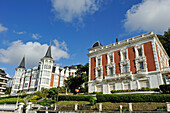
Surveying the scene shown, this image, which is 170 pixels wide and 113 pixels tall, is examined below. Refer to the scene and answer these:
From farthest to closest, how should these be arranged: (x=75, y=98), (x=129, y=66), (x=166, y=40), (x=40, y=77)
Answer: (x=40, y=77), (x=166, y=40), (x=129, y=66), (x=75, y=98)

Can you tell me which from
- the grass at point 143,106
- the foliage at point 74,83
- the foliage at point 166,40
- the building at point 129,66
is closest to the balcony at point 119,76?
the building at point 129,66

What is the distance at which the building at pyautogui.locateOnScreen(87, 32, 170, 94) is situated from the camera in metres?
27.4

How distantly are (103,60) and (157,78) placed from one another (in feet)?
44.6

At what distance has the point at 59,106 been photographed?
25.1 meters

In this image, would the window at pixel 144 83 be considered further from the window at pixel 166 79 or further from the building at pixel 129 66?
the window at pixel 166 79

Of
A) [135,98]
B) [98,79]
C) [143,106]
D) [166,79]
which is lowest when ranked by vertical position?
[143,106]

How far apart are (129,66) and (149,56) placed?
4626 millimetres

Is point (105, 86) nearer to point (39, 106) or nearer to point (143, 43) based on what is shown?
point (143, 43)

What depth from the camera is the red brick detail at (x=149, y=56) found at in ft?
91.4

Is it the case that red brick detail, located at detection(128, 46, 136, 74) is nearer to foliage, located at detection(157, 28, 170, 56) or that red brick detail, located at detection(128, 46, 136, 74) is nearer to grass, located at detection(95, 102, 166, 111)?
grass, located at detection(95, 102, 166, 111)

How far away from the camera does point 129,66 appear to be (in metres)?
30.7

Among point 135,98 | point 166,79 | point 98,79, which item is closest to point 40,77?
point 98,79

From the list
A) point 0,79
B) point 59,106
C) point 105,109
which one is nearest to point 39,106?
point 59,106

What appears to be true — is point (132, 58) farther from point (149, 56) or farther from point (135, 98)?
point (135, 98)
